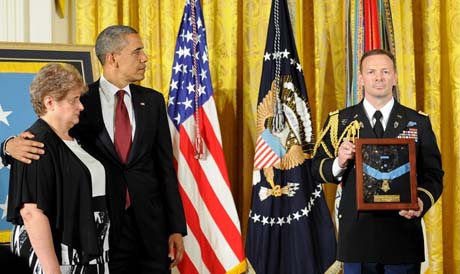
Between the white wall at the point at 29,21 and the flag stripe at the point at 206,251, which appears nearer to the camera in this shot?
the flag stripe at the point at 206,251

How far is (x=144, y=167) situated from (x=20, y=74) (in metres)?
0.94

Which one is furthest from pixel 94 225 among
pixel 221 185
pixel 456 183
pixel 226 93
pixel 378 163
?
pixel 456 183

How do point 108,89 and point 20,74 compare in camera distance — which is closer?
point 108,89

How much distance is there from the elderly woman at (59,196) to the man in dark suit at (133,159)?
1.03ft

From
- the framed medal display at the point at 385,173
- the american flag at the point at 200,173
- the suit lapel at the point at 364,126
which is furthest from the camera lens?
the american flag at the point at 200,173

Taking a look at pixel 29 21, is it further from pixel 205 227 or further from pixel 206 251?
pixel 206 251

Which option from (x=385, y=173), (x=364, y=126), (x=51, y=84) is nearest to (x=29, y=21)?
(x=51, y=84)

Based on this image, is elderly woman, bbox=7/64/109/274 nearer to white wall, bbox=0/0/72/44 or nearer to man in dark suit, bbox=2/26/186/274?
man in dark suit, bbox=2/26/186/274

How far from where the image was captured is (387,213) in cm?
322

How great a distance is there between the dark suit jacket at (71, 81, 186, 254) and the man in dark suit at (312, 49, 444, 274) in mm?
725

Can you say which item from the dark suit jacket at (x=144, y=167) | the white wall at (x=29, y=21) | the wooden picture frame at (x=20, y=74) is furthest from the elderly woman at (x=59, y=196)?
the white wall at (x=29, y=21)

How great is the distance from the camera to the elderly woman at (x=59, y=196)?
287 centimetres

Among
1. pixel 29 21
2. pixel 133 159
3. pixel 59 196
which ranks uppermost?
pixel 29 21

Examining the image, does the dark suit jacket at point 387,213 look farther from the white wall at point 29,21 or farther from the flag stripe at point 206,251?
the white wall at point 29,21
